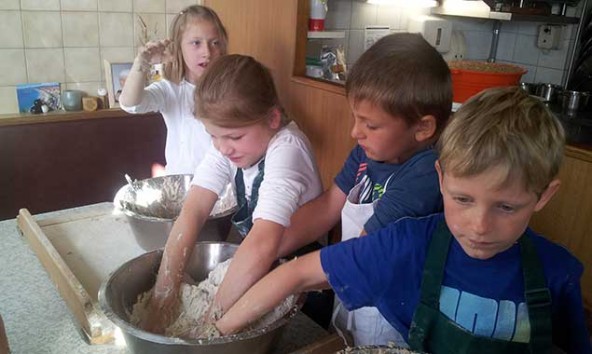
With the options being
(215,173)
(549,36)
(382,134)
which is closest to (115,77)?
(215,173)

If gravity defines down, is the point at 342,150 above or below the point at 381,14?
below

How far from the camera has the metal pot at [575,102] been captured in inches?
99.0

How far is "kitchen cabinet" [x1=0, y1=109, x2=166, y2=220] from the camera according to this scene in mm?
2332

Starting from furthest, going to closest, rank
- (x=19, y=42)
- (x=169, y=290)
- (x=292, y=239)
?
(x=19, y=42) < (x=292, y=239) < (x=169, y=290)

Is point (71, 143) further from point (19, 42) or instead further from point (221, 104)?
point (221, 104)

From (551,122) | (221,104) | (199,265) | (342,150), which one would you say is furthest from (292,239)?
(342,150)

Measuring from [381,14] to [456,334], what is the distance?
241cm

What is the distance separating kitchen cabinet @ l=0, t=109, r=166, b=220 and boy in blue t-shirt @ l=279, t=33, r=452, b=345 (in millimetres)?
1969

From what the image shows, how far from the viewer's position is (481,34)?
330 centimetres

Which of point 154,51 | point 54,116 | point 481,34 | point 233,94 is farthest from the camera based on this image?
point 481,34

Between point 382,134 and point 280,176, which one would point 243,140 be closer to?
point 280,176

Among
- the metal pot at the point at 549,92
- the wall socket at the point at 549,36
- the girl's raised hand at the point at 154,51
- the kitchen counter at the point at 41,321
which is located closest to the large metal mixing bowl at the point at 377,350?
the kitchen counter at the point at 41,321

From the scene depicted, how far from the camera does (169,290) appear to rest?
34.3 inches

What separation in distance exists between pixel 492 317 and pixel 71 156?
89.9 inches
